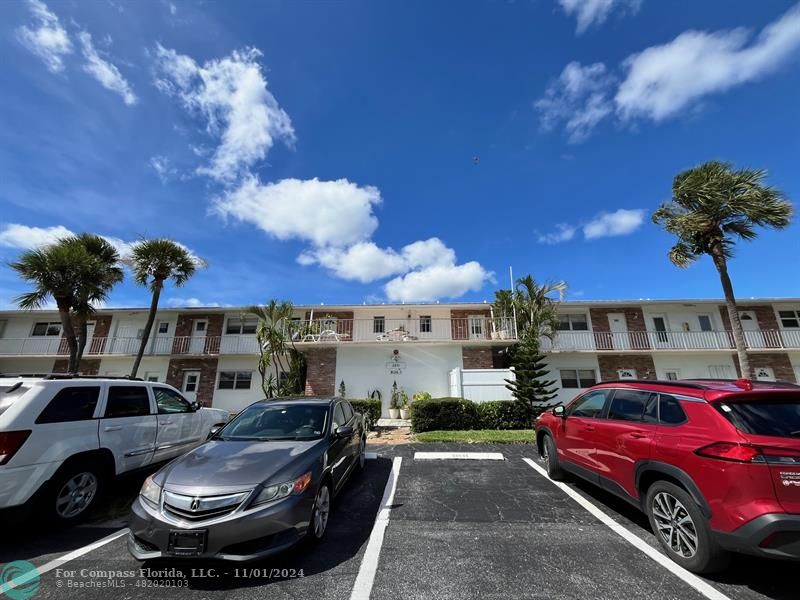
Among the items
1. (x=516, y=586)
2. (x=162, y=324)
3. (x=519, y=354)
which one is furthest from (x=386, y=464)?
(x=162, y=324)

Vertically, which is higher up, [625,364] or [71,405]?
[625,364]

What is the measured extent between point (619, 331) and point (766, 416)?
16401mm

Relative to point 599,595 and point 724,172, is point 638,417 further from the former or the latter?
point 724,172

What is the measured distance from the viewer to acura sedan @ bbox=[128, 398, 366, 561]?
2.72 meters

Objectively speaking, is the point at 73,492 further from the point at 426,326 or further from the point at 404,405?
the point at 426,326

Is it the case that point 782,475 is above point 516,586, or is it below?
above

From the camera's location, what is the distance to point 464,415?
11180 millimetres

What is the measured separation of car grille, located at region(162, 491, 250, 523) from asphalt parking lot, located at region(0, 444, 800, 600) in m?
0.50

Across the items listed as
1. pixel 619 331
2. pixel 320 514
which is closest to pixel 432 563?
pixel 320 514

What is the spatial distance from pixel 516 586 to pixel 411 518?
5.41 ft

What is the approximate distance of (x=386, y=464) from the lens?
6711mm

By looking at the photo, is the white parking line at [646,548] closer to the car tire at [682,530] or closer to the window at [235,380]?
the car tire at [682,530]

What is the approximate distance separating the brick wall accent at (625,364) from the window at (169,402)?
56.6 feet

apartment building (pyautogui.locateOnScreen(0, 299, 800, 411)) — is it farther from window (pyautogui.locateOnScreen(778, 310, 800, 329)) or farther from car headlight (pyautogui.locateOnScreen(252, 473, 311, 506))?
car headlight (pyautogui.locateOnScreen(252, 473, 311, 506))
